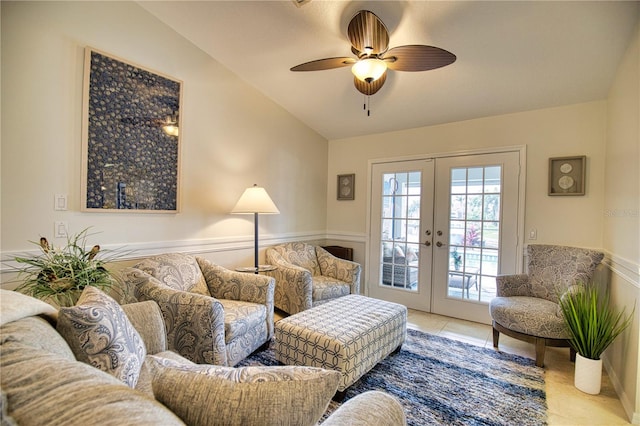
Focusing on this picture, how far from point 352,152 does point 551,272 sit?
2.68 meters

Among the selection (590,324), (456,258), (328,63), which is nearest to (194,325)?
(328,63)

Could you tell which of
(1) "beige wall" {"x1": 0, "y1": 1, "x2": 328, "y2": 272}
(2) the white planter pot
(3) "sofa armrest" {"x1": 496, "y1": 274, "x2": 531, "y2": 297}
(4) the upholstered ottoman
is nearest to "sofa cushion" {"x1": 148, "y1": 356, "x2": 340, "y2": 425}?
(4) the upholstered ottoman

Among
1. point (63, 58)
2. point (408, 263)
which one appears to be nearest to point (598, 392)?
point (408, 263)

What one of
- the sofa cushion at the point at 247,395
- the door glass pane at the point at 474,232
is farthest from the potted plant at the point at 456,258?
the sofa cushion at the point at 247,395

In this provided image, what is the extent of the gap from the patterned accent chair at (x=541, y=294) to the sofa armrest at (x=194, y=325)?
2273 millimetres

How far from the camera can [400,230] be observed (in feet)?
12.8

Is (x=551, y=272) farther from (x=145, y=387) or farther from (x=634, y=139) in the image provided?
(x=145, y=387)

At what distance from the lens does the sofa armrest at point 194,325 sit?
1.92 metres

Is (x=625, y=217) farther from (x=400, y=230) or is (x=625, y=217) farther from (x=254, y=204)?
(x=254, y=204)

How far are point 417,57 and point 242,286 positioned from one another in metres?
2.18

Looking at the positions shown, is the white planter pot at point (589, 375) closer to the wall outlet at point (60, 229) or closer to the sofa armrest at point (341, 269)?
the sofa armrest at point (341, 269)

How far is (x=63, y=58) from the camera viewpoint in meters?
2.06

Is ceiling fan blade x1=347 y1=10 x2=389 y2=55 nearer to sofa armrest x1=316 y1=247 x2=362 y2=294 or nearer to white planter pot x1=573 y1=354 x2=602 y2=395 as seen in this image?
sofa armrest x1=316 y1=247 x2=362 y2=294

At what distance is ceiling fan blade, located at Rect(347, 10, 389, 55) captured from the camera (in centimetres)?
191
